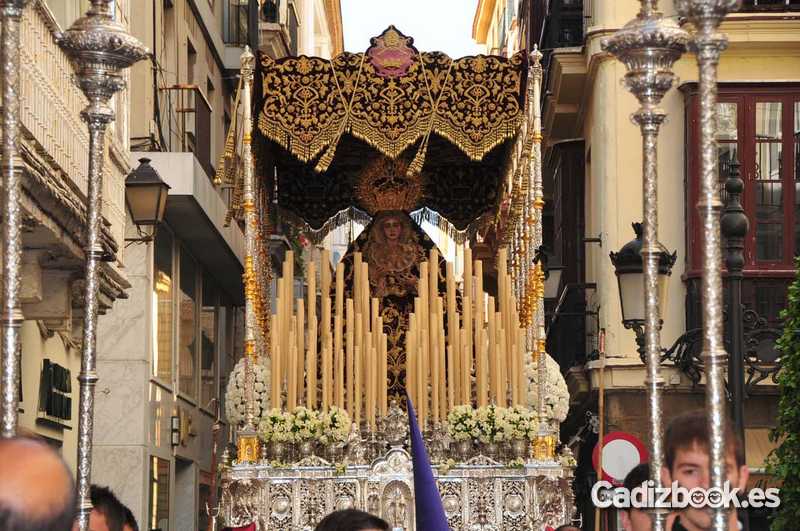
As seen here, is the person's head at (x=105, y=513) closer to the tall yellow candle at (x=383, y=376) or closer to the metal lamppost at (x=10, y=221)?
the metal lamppost at (x=10, y=221)

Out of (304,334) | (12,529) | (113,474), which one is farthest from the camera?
(113,474)

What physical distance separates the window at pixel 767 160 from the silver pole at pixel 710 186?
500 inches

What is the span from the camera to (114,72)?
21.5 ft

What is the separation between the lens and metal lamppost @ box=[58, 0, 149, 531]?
6367mm

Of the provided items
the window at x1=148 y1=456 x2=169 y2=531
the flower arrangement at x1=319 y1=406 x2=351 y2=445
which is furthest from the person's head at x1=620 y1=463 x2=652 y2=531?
the window at x1=148 y1=456 x2=169 y2=531

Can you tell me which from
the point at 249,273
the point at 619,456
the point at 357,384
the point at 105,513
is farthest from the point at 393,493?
the point at 105,513

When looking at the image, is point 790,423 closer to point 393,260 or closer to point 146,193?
point 393,260

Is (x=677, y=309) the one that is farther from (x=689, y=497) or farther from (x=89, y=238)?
(x=689, y=497)

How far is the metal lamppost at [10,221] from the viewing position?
538 cm

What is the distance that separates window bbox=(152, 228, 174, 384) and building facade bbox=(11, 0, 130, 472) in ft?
9.67

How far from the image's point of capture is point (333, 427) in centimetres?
1108

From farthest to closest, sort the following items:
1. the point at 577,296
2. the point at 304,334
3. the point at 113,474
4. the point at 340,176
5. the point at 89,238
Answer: the point at 577,296 → the point at 113,474 → the point at 340,176 → the point at 304,334 → the point at 89,238

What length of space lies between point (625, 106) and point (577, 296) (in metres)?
2.89

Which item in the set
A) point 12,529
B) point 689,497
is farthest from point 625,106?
point 12,529
